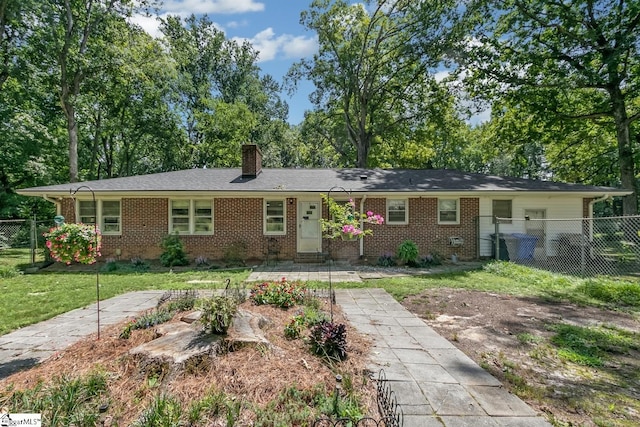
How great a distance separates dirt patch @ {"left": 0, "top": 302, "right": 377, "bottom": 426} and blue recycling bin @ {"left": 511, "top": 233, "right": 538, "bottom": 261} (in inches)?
382

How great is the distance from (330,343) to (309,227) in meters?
8.43

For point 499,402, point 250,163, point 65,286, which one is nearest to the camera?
point 499,402

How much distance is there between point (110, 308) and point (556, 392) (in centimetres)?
686

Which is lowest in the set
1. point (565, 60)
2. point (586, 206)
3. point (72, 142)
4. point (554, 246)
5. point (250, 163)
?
point (554, 246)

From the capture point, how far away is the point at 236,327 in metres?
3.73

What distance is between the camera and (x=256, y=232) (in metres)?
11.6

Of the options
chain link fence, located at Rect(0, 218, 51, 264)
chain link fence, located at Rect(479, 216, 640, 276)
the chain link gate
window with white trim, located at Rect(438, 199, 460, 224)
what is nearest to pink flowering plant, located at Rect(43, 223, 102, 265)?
the chain link gate

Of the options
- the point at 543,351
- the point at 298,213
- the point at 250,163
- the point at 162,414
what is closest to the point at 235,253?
the point at 298,213

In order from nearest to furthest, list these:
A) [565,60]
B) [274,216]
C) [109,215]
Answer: [109,215] < [274,216] < [565,60]

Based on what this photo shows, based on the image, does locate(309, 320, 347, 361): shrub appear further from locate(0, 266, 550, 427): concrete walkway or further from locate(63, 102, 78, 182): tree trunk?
locate(63, 102, 78, 182): tree trunk

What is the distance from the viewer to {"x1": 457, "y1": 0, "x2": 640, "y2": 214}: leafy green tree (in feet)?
41.8

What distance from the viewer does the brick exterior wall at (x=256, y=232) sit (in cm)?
1140

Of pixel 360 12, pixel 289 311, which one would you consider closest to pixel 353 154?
pixel 360 12

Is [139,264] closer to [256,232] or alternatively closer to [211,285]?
[256,232]
